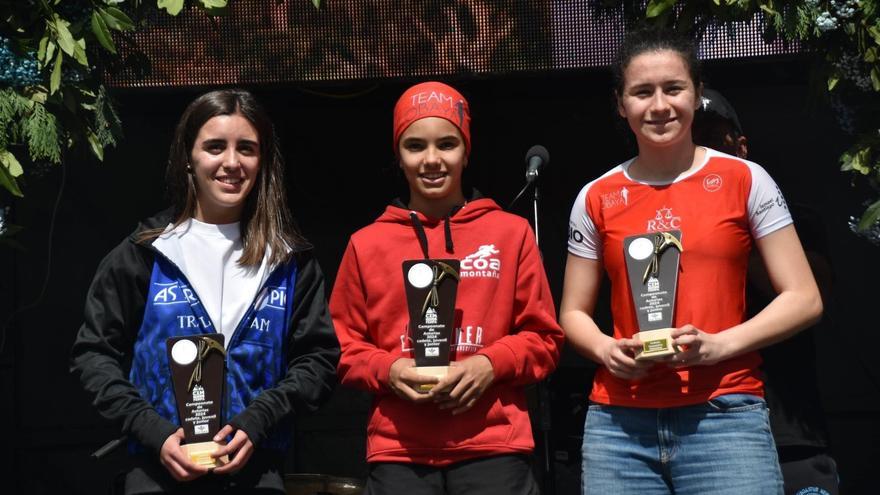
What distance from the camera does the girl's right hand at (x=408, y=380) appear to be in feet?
9.52

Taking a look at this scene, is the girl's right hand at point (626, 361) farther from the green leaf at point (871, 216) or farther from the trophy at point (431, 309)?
Result: the green leaf at point (871, 216)

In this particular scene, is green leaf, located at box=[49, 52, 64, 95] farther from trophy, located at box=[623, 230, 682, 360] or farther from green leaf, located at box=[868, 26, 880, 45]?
green leaf, located at box=[868, 26, 880, 45]

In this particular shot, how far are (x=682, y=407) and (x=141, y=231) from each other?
158 centimetres

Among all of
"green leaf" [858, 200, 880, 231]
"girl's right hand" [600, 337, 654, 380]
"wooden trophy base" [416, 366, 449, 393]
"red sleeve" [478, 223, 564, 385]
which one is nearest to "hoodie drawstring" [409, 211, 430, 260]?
"red sleeve" [478, 223, 564, 385]

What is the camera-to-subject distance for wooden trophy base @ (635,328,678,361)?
2.70m

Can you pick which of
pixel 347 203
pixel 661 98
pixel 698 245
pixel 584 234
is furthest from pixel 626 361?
pixel 347 203

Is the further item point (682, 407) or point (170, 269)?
point (170, 269)

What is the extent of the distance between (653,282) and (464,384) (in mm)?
545

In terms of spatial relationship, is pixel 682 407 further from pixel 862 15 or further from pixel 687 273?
pixel 862 15

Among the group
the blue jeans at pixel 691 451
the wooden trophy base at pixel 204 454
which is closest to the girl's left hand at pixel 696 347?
the blue jeans at pixel 691 451

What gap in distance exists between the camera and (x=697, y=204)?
2.93m

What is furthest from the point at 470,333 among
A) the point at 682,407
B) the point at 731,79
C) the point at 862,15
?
the point at 731,79

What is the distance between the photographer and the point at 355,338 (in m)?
3.19

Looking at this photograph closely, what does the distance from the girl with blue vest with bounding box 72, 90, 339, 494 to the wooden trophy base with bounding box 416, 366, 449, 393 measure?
38 centimetres
